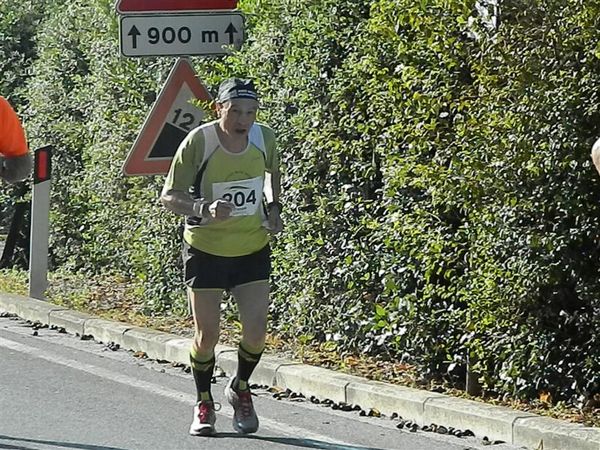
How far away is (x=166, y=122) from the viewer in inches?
394

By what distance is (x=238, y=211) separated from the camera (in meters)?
7.33

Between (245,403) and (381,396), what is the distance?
920 mm

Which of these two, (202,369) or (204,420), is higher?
(202,369)

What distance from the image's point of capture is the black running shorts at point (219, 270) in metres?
7.38

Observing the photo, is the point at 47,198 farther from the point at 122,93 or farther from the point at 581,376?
the point at 581,376

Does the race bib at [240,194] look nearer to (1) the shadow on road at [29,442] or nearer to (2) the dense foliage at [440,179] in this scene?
(2) the dense foliage at [440,179]

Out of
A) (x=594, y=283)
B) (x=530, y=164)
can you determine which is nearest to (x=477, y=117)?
(x=530, y=164)

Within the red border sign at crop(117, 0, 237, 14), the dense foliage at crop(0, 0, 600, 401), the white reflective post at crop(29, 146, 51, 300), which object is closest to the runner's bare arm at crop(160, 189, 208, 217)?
the dense foliage at crop(0, 0, 600, 401)

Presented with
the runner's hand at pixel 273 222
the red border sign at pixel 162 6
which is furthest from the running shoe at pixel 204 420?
the red border sign at pixel 162 6

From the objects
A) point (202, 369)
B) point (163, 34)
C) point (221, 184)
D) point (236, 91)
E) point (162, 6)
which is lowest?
point (202, 369)

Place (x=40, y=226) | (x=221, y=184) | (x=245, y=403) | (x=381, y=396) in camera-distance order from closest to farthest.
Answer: (x=221, y=184)
(x=245, y=403)
(x=381, y=396)
(x=40, y=226)

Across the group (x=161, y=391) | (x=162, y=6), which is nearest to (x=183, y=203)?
(x=161, y=391)

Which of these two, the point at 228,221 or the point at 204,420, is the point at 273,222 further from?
the point at 204,420

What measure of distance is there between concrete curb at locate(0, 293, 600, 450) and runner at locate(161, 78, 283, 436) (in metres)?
0.92
